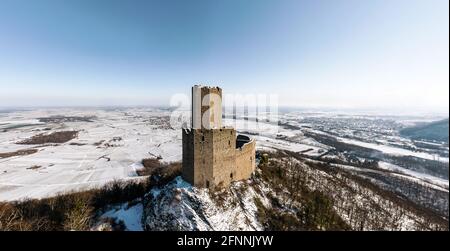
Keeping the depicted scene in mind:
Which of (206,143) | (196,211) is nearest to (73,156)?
(196,211)

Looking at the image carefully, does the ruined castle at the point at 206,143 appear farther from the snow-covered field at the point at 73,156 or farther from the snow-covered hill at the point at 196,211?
the snow-covered field at the point at 73,156

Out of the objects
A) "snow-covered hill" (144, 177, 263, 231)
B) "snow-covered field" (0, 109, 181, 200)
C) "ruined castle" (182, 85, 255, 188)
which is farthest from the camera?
"ruined castle" (182, 85, 255, 188)

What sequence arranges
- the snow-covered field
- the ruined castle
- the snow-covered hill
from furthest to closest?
the ruined castle
the snow-covered hill
the snow-covered field

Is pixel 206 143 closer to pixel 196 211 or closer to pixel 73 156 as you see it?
pixel 196 211

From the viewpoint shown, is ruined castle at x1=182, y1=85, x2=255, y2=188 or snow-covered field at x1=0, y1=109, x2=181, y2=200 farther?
ruined castle at x1=182, y1=85, x2=255, y2=188

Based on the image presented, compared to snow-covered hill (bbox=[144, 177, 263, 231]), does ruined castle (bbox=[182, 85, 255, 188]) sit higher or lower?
higher

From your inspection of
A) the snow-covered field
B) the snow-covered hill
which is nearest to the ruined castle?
the snow-covered hill

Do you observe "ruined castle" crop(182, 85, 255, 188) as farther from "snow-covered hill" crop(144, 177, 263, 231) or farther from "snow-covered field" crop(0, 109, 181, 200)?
"snow-covered field" crop(0, 109, 181, 200)

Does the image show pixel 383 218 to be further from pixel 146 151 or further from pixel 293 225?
pixel 146 151
